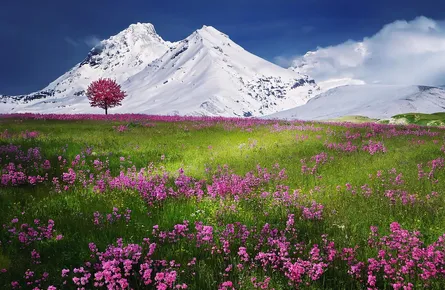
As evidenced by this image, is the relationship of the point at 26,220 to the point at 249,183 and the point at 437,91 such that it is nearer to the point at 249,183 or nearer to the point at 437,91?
the point at 249,183

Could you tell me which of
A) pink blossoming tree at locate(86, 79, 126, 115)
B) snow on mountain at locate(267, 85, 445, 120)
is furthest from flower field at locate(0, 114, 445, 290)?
snow on mountain at locate(267, 85, 445, 120)

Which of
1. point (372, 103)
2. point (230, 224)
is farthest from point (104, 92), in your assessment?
point (372, 103)

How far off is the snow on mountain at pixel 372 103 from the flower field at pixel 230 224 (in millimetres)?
85236

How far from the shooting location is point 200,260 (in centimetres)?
424

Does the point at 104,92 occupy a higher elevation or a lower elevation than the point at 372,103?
lower

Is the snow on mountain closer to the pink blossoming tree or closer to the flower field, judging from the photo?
the pink blossoming tree

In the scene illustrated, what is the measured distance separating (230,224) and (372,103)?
133 meters

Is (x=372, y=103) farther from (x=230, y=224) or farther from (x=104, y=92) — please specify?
(x=230, y=224)

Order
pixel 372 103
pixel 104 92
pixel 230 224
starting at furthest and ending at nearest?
1. pixel 372 103
2. pixel 104 92
3. pixel 230 224

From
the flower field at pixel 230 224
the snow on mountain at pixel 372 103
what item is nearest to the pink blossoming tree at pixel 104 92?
the flower field at pixel 230 224

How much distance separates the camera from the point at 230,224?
15.5 feet

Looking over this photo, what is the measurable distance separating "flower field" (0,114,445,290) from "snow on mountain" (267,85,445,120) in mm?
85236

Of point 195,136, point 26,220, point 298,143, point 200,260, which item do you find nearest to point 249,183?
point 200,260

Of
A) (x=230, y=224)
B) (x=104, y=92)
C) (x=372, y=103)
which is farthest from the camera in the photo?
(x=372, y=103)
